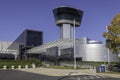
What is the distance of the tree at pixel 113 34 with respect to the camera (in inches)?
1610

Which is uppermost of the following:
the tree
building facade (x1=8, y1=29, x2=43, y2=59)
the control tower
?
the control tower

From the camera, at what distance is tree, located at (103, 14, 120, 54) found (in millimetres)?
40906

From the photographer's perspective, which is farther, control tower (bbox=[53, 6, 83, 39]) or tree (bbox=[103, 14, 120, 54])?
control tower (bbox=[53, 6, 83, 39])

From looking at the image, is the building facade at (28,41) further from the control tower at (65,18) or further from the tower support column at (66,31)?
the tower support column at (66,31)

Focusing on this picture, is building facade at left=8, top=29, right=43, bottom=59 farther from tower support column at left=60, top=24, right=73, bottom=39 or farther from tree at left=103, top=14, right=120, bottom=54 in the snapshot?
tree at left=103, top=14, right=120, bottom=54

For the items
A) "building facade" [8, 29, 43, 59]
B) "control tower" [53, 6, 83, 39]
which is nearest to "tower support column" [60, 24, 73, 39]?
"control tower" [53, 6, 83, 39]

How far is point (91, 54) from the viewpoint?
305 feet

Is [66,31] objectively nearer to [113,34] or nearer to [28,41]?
[28,41]

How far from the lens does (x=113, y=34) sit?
4150 cm

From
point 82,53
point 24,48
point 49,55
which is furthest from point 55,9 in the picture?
point 82,53

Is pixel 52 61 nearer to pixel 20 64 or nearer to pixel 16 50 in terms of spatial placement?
pixel 20 64

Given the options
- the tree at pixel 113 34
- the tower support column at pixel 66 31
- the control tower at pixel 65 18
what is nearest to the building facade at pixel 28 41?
the control tower at pixel 65 18

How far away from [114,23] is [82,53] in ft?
177

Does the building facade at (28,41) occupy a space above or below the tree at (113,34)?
above
